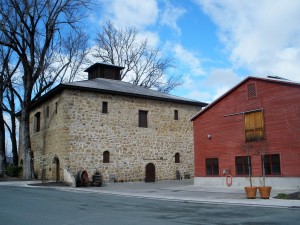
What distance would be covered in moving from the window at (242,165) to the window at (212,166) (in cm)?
170

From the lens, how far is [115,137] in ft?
89.6

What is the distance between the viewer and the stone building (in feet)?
83.3

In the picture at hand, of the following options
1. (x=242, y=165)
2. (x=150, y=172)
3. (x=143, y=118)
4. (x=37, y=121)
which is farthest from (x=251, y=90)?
(x=37, y=121)

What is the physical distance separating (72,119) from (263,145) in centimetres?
1361

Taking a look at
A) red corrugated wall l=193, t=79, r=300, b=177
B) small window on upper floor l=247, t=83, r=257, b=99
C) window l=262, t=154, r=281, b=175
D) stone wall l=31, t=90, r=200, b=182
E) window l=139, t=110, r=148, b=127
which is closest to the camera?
red corrugated wall l=193, t=79, r=300, b=177

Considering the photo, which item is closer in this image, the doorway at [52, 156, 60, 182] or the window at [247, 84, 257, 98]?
the window at [247, 84, 257, 98]

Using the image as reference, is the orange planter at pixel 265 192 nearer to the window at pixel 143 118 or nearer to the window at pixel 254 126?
the window at pixel 254 126

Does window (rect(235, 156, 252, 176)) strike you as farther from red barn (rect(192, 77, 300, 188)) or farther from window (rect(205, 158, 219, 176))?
window (rect(205, 158, 219, 176))

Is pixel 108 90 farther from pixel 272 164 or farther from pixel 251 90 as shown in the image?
pixel 272 164

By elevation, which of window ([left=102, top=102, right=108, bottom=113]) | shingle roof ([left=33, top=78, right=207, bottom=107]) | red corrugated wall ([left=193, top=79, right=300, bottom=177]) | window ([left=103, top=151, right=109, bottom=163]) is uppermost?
shingle roof ([left=33, top=78, right=207, bottom=107])

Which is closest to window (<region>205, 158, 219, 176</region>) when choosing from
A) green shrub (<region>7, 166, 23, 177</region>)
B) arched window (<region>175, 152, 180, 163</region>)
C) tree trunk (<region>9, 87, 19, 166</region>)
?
arched window (<region>175, 152, 180, 163</region>)

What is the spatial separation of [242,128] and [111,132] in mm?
10371

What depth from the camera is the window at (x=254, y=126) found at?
21.3 m

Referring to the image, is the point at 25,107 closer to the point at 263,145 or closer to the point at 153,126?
the point at 153,126
